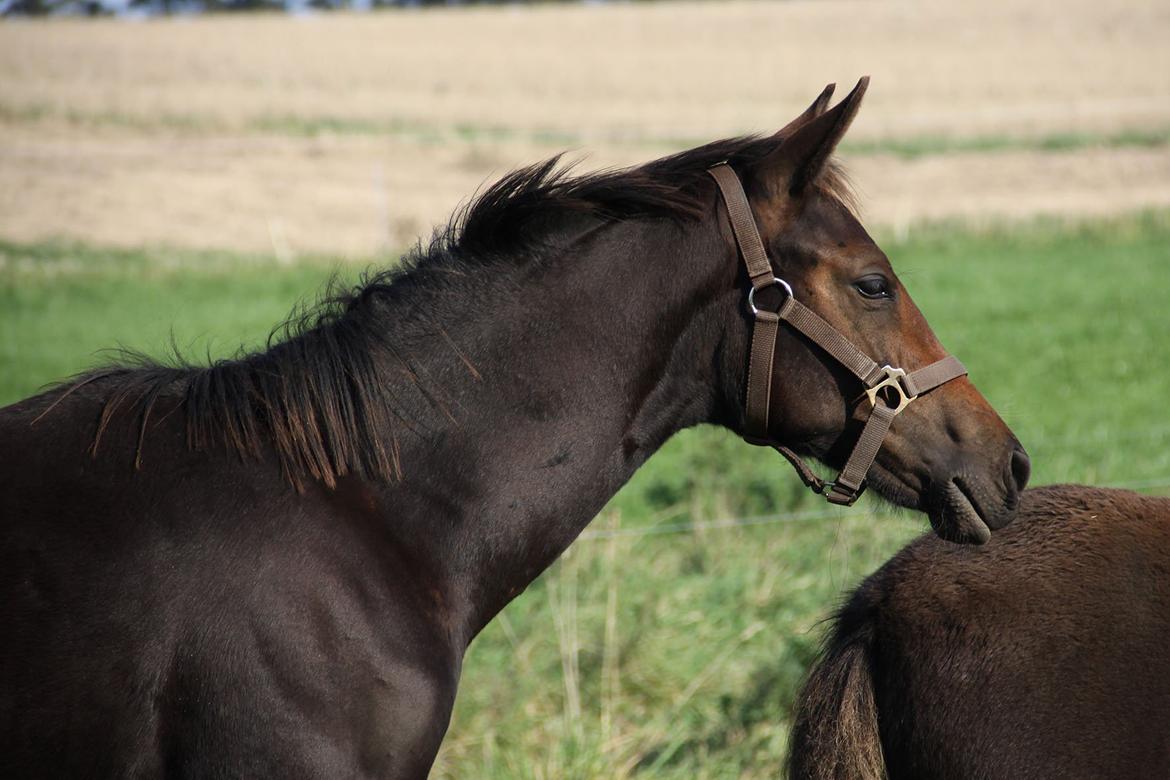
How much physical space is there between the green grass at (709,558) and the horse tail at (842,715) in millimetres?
441

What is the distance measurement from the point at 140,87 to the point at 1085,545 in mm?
35986

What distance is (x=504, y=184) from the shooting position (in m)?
2.83

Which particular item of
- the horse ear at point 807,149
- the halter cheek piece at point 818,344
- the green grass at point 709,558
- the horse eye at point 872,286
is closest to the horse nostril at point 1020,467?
the halter cheek piece at point 818,344

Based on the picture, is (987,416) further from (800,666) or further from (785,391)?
(800,666)

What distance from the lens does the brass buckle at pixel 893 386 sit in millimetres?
2725

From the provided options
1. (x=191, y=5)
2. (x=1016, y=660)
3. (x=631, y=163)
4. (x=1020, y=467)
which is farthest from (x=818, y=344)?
(x=191, y=5)

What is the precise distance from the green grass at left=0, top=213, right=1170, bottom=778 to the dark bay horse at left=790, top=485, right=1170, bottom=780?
1.38 ft

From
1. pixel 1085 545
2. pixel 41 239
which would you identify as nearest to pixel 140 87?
pixel 41 239

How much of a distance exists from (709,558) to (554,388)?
344 centimetres

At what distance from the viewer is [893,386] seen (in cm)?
273

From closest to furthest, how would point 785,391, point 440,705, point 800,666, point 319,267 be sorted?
point 440,705, point 785,391, point 800,666, point 319,267

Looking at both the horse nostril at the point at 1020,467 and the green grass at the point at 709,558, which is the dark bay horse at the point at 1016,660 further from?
the green grass at the point at 709,558

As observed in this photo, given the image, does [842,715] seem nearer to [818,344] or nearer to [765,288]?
[818,344]

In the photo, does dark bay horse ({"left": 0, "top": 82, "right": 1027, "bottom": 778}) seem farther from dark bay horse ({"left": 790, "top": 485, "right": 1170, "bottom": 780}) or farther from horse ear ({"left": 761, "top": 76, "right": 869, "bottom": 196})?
dark bay horse ({"left": 790, "top": 485, "right": 1170, "bottom": 780})
